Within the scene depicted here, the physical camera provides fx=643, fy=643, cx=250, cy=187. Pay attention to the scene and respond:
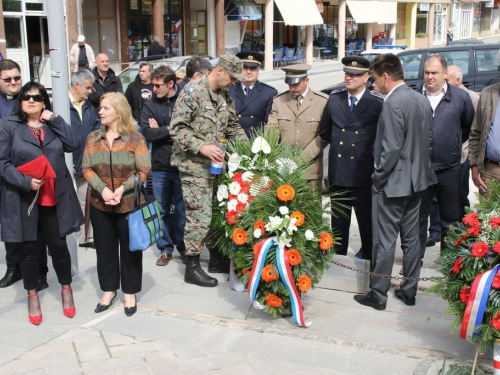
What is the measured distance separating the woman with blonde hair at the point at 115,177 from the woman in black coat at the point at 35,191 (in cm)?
21

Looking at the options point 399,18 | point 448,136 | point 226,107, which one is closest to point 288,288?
point 226,107

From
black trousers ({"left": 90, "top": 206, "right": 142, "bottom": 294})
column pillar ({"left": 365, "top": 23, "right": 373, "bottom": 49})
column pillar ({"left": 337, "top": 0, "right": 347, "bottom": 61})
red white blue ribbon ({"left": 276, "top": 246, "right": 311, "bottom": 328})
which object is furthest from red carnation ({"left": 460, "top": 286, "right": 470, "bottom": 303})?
column pillar ({"left": 365, "top": 23, "right": 373, "bottom": 49})

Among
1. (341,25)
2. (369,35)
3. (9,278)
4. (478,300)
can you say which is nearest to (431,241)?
(478,300)

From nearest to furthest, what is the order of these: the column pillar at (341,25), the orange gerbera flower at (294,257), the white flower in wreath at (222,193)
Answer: the orange gerbera flower at (294,257) < the white flower in wreath at (222,193) < the column pillar at (341,25)

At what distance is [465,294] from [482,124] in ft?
6.58

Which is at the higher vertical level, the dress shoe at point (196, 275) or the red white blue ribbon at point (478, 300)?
the red white blue ribbon at point (478, 300)

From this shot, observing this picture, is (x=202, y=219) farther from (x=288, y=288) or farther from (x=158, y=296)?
(x=288, y=288)

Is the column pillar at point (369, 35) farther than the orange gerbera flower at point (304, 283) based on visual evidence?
Yes

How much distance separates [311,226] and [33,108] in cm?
234

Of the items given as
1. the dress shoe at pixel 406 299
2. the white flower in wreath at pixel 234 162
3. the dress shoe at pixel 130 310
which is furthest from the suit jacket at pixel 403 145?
the dress shoe at pixel 130 310

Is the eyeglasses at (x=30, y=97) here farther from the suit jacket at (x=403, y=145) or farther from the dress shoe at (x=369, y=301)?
the dress shoe at (x=369, y=301)

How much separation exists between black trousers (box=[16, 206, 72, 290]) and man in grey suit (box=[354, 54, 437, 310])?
97.3 inches

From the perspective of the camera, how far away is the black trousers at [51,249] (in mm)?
5125

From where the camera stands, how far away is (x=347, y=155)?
5.70 m
